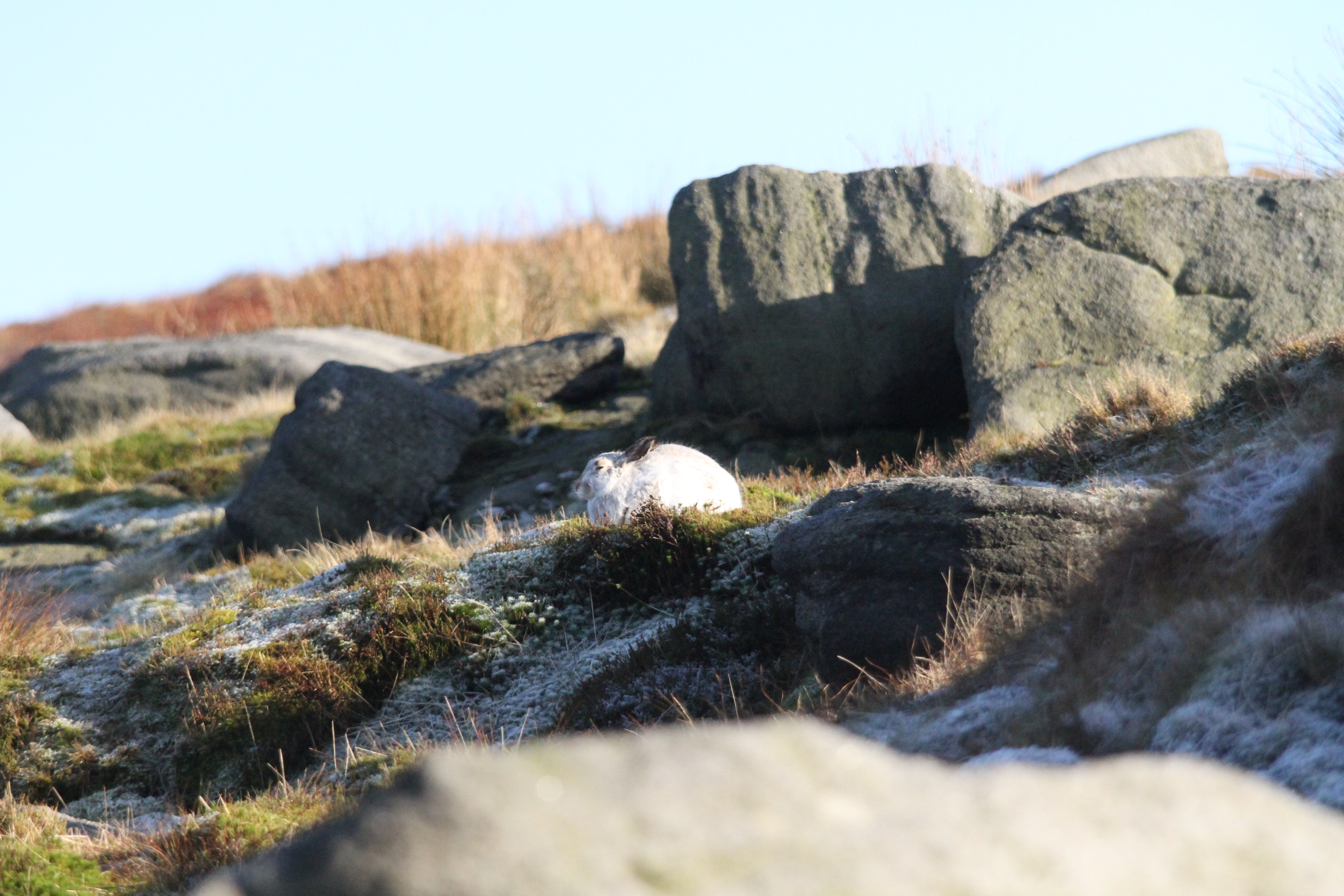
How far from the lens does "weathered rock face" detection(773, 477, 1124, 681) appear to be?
4.74m

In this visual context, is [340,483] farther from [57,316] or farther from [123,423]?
[57,316]

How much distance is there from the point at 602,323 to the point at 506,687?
1547cm

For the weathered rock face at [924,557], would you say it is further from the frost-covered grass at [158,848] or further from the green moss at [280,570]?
the green moss at [280,570]

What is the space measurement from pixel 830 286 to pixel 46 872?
27.6 feet

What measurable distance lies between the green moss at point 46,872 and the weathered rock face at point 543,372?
9562 mm

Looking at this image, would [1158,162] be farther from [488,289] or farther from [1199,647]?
[1199,647]

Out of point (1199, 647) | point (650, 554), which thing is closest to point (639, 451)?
point (650, 554)

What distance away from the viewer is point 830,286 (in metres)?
10.8

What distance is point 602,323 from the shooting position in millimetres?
20922

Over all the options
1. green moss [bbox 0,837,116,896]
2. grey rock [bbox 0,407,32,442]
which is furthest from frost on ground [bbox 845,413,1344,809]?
grey rock [bbox 0,407,32,442]

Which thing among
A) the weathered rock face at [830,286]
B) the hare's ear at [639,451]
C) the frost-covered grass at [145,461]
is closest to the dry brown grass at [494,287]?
the frost-covered grass at [145,461]

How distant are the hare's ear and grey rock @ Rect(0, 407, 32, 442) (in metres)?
12.8

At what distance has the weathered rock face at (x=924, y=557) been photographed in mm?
4738

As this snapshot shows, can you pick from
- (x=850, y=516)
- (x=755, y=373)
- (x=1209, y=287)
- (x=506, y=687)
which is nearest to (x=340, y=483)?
(x=755, y=373)
